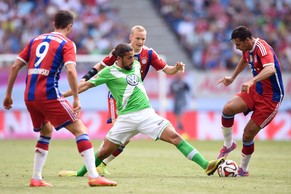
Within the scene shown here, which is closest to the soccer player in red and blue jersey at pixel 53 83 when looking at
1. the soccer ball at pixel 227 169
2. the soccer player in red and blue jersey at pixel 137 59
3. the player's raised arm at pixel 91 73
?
the player's raised arm at pixel 91 73

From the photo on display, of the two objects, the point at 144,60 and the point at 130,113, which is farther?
the point at 144,60

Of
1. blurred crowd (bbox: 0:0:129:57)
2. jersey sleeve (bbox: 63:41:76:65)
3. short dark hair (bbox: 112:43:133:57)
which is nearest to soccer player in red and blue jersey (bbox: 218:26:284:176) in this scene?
short dark hair (bbox: 112:43:133:57)

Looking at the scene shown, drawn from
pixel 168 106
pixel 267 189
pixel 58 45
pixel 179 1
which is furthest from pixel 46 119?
pixel 179 1

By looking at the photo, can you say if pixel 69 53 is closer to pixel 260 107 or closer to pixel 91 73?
pixel 91 73

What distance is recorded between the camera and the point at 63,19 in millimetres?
9672

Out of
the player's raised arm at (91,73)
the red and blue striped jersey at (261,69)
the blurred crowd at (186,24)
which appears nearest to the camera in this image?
the red and blue striped jersey at (261,69)

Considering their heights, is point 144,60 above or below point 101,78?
above

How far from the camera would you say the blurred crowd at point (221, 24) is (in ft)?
93.4

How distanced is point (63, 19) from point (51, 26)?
17.4 meters

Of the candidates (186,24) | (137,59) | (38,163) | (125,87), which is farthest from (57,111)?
(186,24)

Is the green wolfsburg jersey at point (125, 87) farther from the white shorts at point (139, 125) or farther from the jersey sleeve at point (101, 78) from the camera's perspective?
the white shorts at point (139, 125)

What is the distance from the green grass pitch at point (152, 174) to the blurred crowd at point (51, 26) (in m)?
9.01

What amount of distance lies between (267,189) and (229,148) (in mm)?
2733

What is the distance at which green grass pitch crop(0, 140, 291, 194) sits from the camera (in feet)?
30.8
